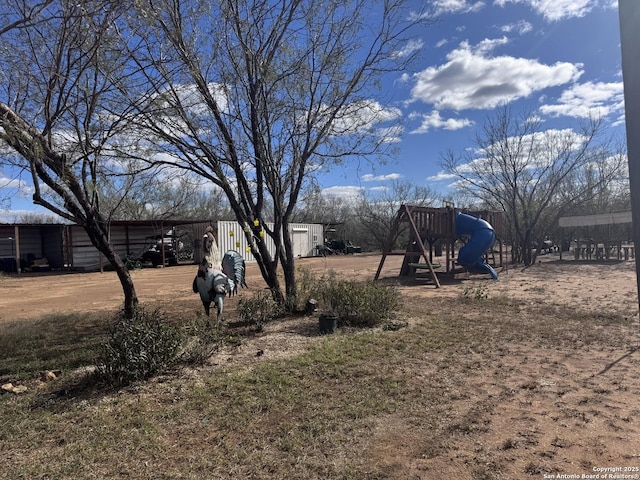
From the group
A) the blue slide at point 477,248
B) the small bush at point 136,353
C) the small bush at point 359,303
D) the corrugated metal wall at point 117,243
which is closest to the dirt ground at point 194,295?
the blue slide at point 477,248

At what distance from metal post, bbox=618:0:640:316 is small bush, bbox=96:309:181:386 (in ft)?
13.8

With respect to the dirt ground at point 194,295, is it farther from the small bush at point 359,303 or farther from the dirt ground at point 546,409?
the small bush at point 359,303

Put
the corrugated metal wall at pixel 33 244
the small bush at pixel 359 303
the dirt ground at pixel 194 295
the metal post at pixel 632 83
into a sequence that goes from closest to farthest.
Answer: the metal post at pixel 632 83 → the small bush at pixel 359 303 → the dirt ground at pixel 194 295 → the corrugated metal wall at pixel 33 244

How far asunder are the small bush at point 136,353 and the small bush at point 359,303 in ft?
9.75

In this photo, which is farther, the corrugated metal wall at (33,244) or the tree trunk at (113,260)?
the corrugated metal wall at (33,244)

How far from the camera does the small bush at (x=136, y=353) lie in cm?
419

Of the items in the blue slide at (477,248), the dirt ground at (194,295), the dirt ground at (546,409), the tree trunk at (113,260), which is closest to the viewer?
the dirt ground at (546,409)

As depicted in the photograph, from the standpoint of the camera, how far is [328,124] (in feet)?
26.4

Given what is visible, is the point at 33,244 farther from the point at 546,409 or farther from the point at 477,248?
the point at 546,409

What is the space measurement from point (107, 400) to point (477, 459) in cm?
315

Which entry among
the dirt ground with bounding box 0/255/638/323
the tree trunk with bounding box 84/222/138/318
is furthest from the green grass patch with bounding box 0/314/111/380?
the dirt ground with bounding box 0/255/638/323

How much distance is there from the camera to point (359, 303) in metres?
6.89

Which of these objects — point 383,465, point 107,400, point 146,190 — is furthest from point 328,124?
point 383,465

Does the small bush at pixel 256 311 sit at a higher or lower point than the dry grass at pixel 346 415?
higher
